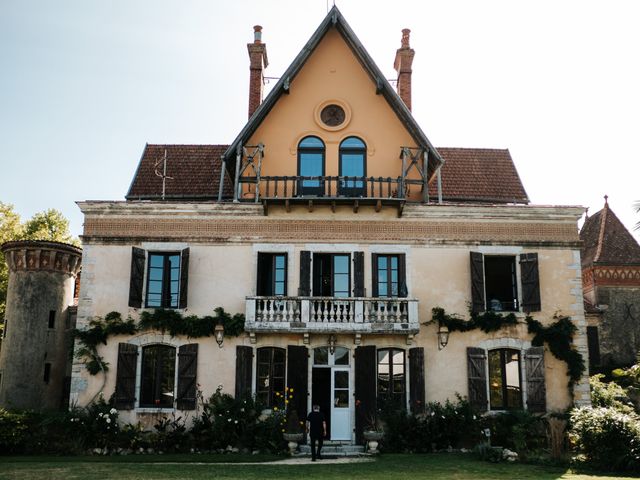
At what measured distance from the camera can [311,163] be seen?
21531 millimetres

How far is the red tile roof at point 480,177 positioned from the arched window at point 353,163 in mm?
3375

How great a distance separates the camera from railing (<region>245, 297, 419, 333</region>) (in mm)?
18812

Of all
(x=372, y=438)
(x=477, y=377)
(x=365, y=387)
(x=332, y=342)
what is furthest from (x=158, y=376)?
(x=477, y=377)

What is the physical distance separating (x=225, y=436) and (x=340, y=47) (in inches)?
521

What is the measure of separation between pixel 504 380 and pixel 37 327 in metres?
16.3

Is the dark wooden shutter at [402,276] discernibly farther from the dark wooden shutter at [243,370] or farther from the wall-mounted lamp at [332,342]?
the dark wooden shutter at [243,370]

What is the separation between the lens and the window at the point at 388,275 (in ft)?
65.2

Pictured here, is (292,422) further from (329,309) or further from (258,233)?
(258,233)

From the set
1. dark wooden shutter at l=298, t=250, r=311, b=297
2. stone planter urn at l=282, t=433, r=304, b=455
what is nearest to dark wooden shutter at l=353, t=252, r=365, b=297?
dark wooden shutter at l=298, t=250, r=311, b=297

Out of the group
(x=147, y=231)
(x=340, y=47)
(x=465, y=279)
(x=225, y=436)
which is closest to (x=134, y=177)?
(x=147, y=231)

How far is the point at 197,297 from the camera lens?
19719mm

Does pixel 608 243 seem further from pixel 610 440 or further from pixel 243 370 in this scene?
pixel 243 370

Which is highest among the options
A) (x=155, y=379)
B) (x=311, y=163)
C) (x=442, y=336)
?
(x=311, y=163)

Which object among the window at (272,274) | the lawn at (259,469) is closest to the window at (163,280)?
the window at (272,274)
